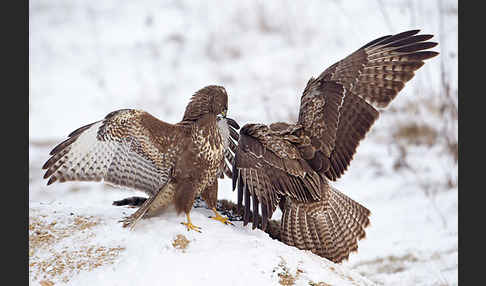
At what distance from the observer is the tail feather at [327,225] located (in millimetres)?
4090

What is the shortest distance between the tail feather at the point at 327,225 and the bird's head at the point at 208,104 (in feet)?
2.97

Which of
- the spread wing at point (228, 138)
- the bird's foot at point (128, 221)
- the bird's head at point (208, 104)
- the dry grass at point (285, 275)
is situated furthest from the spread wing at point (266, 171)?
the bird's foot at point (128, 221)

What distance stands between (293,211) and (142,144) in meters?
1.25

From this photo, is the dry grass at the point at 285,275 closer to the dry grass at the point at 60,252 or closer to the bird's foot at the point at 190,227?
the bird's foot at the point at 190,227

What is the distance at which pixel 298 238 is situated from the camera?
4.09 m

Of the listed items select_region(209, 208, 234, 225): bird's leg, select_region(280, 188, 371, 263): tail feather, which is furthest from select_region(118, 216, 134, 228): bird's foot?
select_region(280, 188, 371, 263): tail feather

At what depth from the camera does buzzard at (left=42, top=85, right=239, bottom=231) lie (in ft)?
12.2

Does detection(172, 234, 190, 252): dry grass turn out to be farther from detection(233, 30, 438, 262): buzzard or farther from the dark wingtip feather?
the dark wingtip feather

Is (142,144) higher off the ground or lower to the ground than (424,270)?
higher

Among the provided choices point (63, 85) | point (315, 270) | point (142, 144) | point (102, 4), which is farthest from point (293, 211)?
point (102, 4)

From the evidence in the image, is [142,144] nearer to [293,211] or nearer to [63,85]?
[293,211]

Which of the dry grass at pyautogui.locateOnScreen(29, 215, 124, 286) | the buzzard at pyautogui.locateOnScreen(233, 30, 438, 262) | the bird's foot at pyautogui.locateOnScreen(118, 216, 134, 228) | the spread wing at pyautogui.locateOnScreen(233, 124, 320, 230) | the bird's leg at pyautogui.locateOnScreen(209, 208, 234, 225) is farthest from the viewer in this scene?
the buzzard at pyautogui.locateOnScreen(233, 30, 438, 262)

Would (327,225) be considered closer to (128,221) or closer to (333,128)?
(333,128)

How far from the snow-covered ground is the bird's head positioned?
755 mm
